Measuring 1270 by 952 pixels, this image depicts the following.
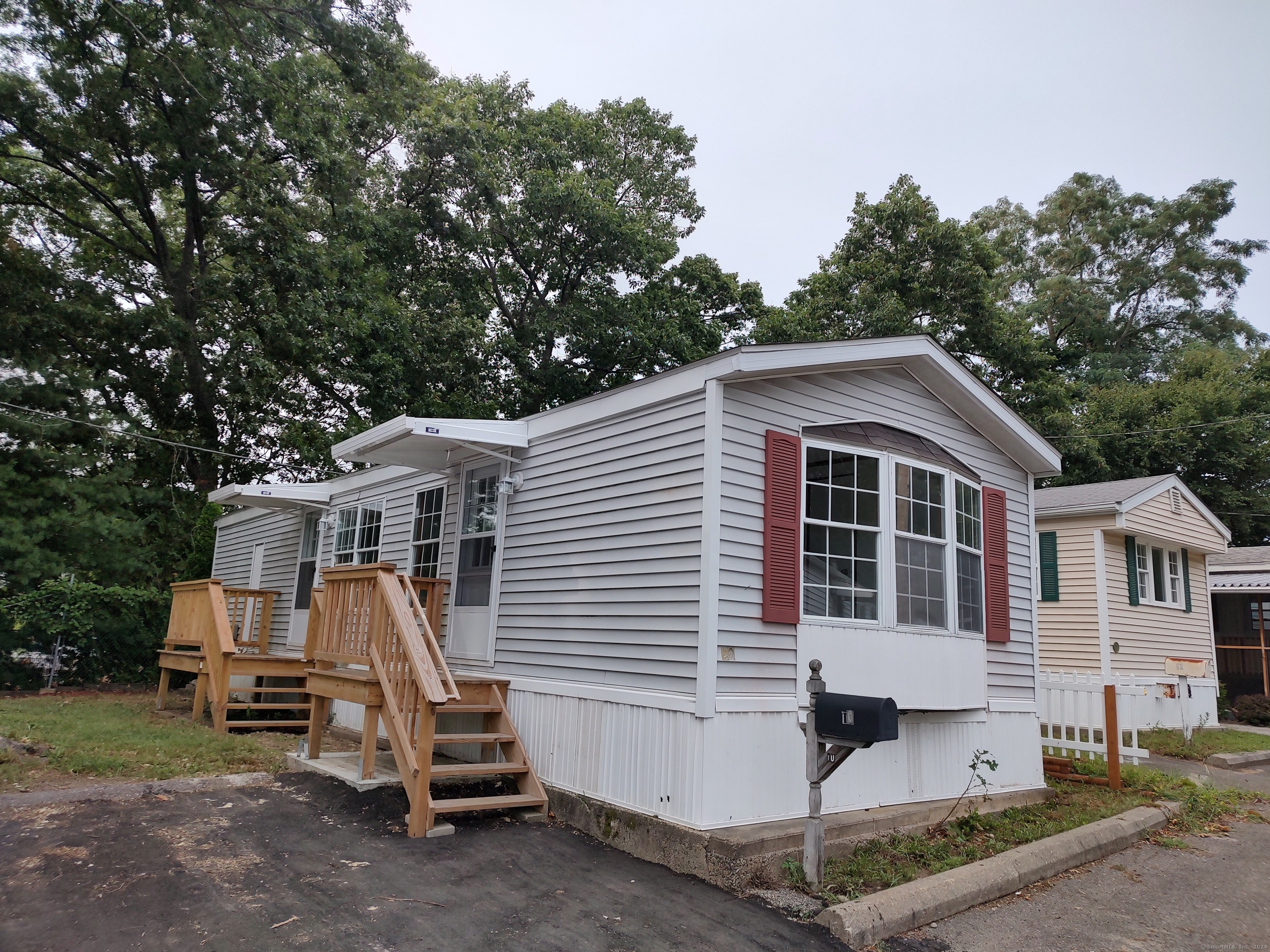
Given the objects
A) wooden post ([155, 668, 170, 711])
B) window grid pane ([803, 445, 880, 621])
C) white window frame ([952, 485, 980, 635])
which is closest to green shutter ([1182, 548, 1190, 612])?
white window frame ([952, 485, 980, 635])

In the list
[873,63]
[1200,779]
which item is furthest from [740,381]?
[873,63]

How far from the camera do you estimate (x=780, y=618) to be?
555 cm

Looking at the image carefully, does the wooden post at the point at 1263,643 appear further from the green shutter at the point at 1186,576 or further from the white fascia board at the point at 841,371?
the white fascia board at the point at 841,371

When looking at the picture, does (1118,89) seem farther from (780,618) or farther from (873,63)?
(780,618)

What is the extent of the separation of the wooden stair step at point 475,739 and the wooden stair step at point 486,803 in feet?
1.32

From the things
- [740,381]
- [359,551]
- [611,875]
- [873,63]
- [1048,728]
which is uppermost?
[873,63]

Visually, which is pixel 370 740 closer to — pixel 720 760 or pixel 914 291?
pixel 720 760

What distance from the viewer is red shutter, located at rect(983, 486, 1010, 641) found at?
729 centimetres

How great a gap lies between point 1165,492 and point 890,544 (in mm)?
9717

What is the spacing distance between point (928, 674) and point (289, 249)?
1481 cm

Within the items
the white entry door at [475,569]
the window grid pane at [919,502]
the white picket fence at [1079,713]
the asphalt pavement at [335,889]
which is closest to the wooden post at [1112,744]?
the white picket fence at [1079,713]

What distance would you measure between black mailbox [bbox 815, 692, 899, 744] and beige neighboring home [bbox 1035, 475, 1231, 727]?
840cm

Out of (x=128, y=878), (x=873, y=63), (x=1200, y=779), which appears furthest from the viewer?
(x=873, y=63)

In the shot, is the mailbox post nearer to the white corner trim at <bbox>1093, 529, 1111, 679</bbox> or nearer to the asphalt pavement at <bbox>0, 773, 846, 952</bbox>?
the asphalt pavement at <bbox>0, 773, 846, 952</bbox>
